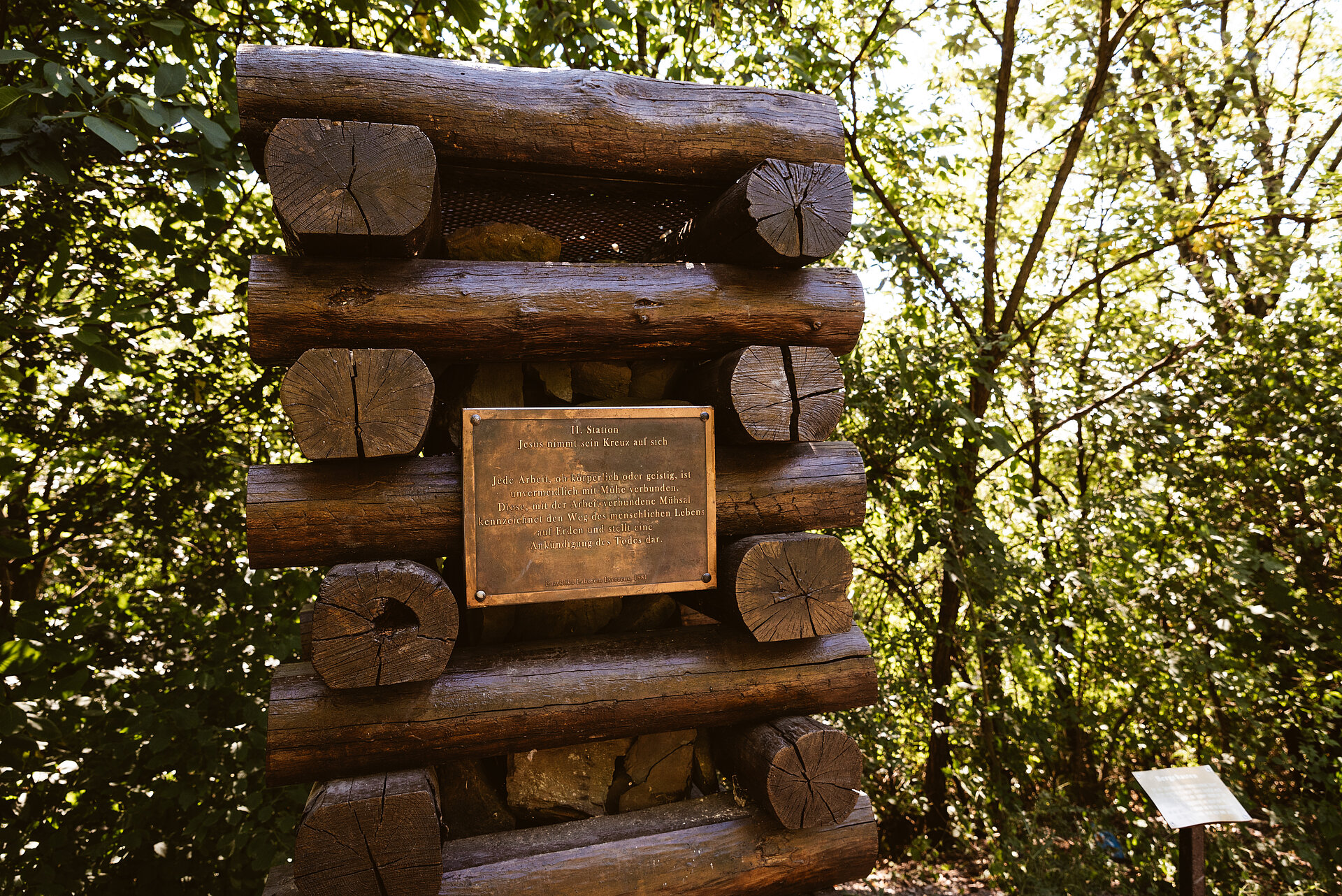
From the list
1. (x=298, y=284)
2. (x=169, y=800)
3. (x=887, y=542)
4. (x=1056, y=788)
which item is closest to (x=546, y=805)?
(x=298, y=284)

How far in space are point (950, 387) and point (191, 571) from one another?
5072 mm

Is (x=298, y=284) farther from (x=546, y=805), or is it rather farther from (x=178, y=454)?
(x=178, y=454)

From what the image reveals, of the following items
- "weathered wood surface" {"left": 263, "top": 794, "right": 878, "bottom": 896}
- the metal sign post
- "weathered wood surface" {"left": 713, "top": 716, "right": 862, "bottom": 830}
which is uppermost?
"weathered wood surface" {"left": 713, "top": 716, "right": 862, "bottom": 830}

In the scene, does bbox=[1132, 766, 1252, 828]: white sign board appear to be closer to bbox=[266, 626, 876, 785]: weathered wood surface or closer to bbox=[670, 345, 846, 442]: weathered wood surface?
bbox=[266, 626, 876, 785]: weathered wood surface

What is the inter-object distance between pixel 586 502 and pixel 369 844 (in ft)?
4.15

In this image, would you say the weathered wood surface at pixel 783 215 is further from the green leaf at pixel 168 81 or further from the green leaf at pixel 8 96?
the green leaf at pixel 8 96

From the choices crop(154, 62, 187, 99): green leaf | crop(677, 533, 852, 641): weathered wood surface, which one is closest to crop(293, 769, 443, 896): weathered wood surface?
crop(677, 533, 852, 641): weathered wood surface

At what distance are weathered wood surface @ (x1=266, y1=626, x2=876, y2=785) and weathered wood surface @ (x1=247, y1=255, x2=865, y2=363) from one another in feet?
3.67

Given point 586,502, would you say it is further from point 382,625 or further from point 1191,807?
point 1191,807

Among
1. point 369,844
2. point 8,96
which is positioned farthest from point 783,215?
point 8,96

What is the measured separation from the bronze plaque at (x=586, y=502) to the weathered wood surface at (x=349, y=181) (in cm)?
68

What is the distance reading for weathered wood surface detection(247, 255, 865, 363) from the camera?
230 centimetres

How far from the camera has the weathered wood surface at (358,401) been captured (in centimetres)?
217

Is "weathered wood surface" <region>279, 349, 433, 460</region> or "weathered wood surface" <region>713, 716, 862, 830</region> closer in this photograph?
"weathered wood surface" <region>279, 349, 433, 460</region>
